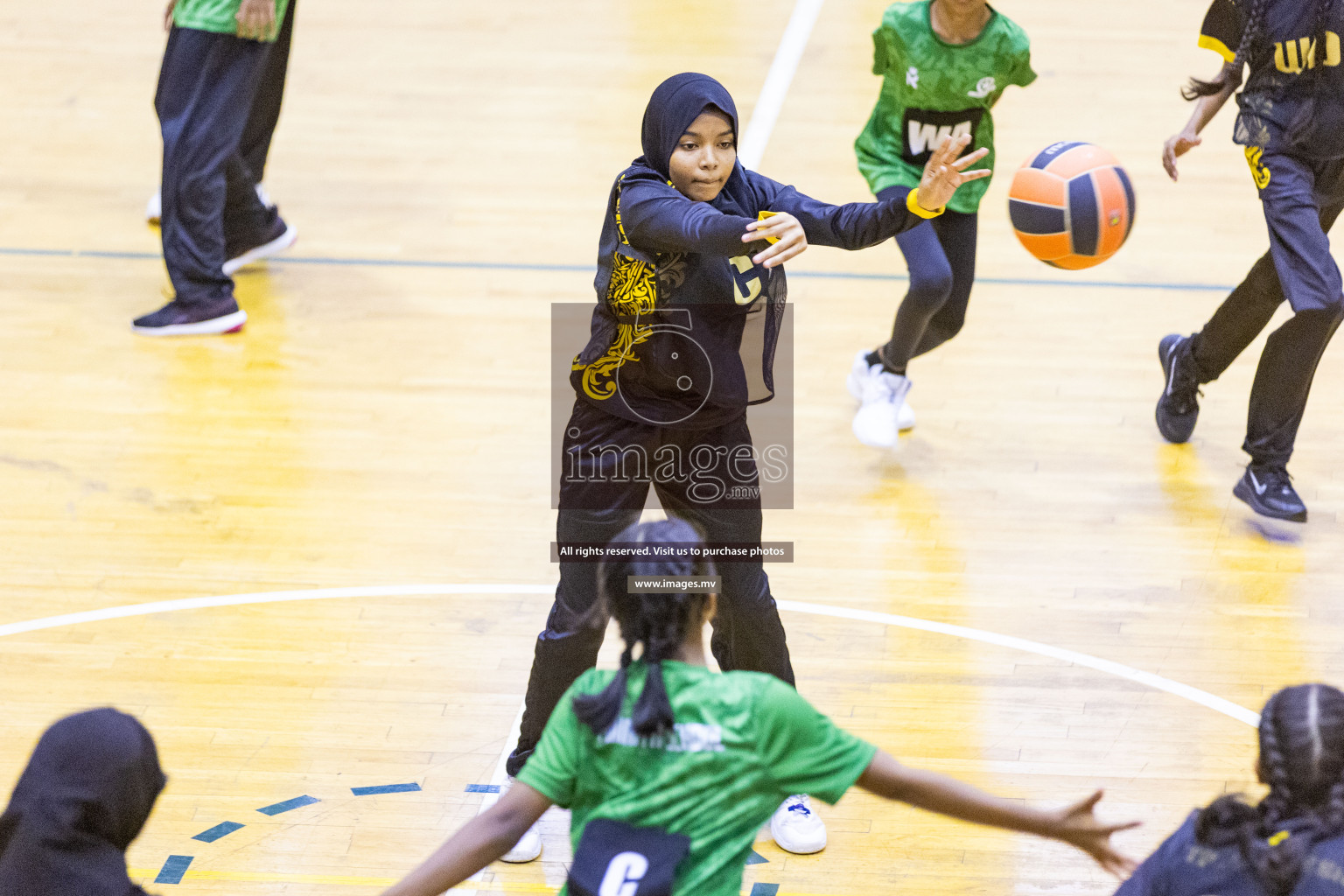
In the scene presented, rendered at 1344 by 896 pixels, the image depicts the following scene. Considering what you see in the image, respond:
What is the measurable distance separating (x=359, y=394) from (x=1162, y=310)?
3.60 metres

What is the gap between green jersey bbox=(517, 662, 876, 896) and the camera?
2.51 meters

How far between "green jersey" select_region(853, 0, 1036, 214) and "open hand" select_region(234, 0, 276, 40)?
2.67 m

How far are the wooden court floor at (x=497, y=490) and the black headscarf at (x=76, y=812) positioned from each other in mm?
1410

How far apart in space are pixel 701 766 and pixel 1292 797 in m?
0.95

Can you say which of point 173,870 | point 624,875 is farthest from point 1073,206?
point 173,870

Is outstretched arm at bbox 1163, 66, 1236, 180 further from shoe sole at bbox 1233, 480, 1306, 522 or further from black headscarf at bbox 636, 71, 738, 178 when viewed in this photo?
black headscarf at bbox 636, 71, 738, 178

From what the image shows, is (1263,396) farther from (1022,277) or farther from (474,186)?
(474,186)

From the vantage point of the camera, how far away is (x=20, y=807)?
2.45m

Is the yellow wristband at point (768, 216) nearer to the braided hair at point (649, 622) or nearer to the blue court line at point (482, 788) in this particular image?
the braided hair at point (649, 622)

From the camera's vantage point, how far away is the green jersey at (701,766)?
2508 mm

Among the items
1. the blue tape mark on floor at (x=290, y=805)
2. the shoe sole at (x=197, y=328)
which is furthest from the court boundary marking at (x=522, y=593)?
the shoe sole at (x=197, y=328)

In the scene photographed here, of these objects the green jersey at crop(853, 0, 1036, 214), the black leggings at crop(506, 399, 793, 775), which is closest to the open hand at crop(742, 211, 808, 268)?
the black leggings at crop(506, 399, 793, 775)

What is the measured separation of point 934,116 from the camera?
5496 mm

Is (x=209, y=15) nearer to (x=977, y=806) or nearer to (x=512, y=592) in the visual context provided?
(x=512, y=592)
